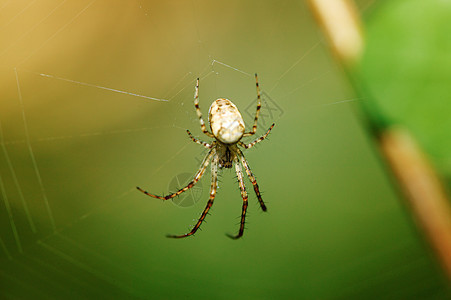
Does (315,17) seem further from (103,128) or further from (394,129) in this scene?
(103,128)

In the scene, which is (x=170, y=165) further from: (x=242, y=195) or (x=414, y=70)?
(x=414, y=70)

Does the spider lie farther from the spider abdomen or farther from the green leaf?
the green leaf

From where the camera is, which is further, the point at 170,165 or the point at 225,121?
the point at 170,165

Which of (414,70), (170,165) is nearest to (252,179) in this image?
(170,165)

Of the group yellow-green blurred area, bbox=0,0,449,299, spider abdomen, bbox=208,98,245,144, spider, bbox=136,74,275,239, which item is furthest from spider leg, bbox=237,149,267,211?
spider abdomen, bbox=208,98,245,144

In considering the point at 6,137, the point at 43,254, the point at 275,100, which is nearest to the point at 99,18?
the point at 6,137
